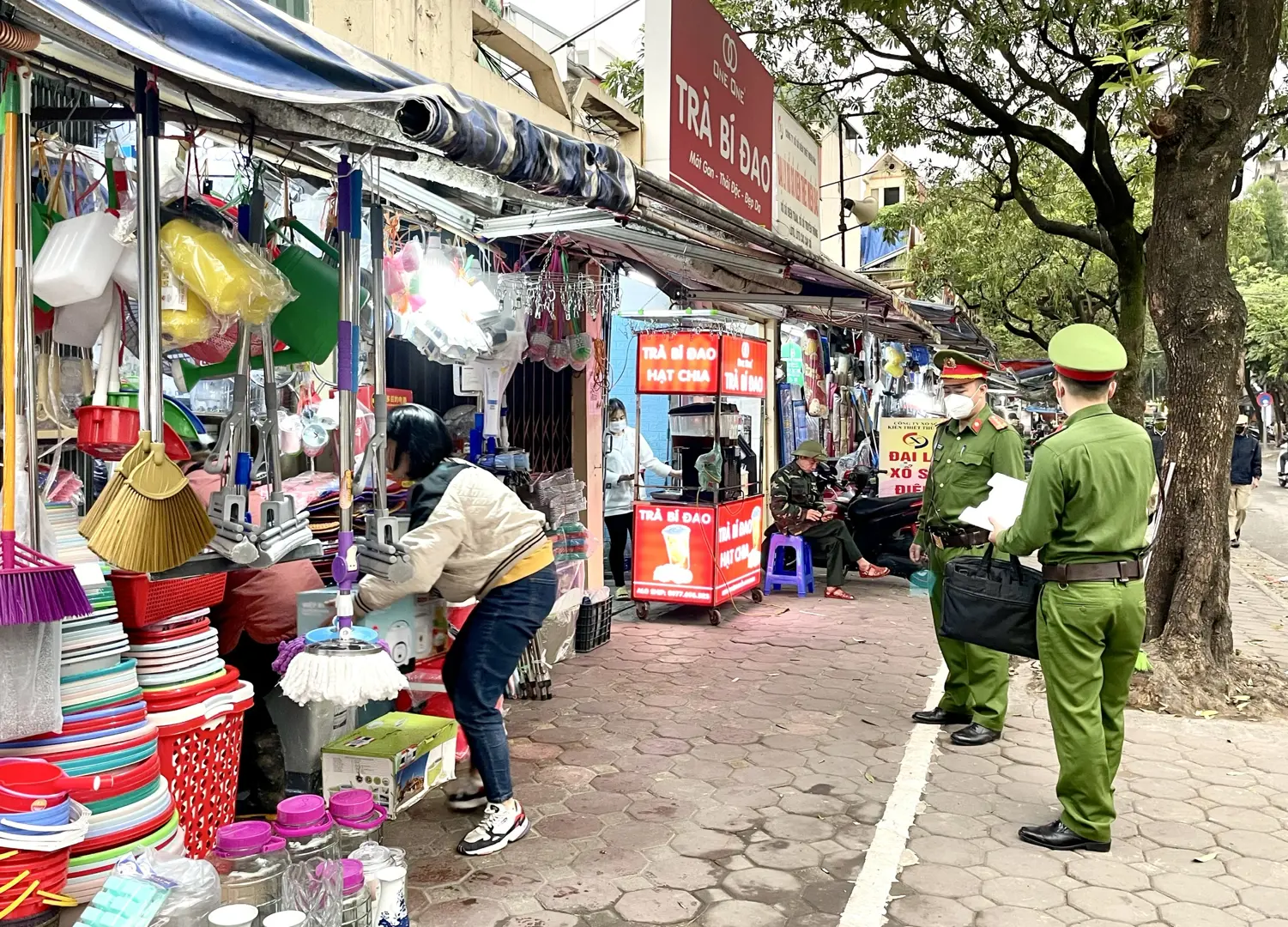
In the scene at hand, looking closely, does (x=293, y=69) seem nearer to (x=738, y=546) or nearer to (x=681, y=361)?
(x=681, y=361)

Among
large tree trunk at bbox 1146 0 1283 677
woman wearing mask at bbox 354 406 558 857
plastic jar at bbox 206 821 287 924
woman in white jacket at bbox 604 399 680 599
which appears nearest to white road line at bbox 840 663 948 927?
woman wearing mask at bbox 354 406 558 857

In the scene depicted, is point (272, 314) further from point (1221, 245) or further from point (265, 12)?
point (1221, 245)

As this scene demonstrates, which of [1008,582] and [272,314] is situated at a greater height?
[272,314]

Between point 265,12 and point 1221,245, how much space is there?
246 inches

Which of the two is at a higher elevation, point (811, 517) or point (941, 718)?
point (811, 517)

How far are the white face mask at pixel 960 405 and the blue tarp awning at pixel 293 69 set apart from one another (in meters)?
3.35

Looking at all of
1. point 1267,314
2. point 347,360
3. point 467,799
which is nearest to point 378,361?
point 347,360

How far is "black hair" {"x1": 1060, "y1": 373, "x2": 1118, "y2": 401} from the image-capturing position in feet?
14.3

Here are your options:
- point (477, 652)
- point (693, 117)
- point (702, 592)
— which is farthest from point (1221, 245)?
point (477, 652)

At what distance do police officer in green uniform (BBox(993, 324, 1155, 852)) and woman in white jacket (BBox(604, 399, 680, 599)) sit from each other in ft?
18.2

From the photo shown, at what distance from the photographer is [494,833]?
165 inches

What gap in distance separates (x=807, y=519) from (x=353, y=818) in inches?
295

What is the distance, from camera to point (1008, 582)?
15.0 feet

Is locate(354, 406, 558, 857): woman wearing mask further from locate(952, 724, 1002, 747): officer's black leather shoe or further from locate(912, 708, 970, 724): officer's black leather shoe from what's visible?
locate(912, 708, 970, 724): officer's black leather shoe
